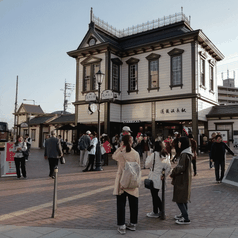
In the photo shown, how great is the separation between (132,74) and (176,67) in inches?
167

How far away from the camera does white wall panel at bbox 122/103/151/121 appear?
21531mm

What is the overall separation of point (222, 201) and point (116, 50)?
1836 centimetres

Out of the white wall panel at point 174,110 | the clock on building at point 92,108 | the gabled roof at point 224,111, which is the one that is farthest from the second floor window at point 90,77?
the gabled roof at point 224,111

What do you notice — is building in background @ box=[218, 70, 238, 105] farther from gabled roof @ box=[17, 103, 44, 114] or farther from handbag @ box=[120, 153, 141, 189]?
handbag @ box=[120, 153, 141, 189]

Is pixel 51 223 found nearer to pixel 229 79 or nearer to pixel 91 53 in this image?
pixel 91 53

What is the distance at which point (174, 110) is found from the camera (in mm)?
20047

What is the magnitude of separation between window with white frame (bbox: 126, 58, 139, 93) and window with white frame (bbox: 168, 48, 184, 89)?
3395 mm

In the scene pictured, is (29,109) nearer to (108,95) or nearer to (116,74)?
(116,74)

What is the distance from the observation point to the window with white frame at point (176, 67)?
20078 millimetres

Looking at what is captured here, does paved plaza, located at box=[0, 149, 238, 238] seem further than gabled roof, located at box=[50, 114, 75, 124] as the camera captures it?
No

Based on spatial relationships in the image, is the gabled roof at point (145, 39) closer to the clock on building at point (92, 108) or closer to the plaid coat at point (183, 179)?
the clock on building at point (92, 108)

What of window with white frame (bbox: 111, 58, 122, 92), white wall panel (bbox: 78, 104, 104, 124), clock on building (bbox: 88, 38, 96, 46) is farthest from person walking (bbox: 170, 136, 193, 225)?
clock on building (bbox: 88, 38, 96, 46)

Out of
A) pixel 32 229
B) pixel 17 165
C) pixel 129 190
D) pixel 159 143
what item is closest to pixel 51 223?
pixel 32 229

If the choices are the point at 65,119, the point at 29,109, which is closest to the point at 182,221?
the point at 65,119
